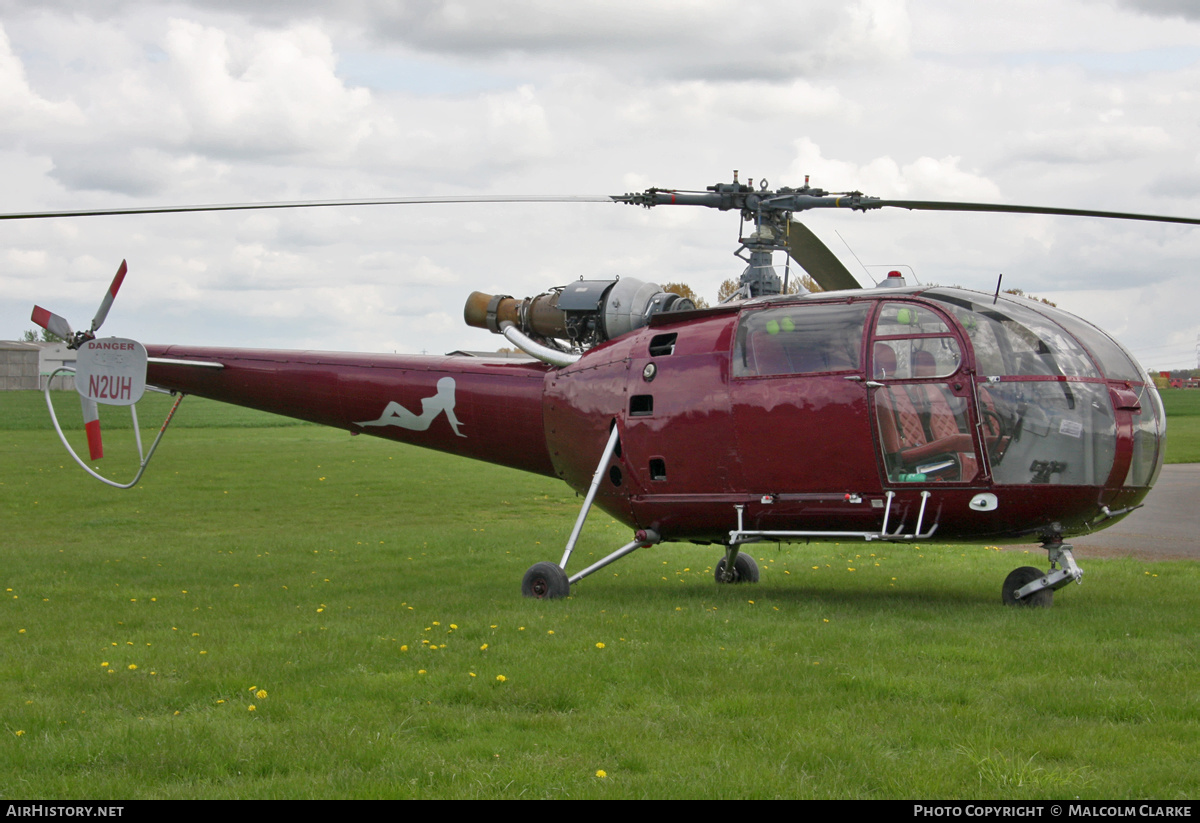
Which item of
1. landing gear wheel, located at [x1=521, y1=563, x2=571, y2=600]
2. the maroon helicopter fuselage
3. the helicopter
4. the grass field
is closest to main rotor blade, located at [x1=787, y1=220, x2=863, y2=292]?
the helicopter

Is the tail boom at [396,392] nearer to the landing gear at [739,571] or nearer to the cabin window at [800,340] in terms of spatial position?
the landing gear at [739,571]

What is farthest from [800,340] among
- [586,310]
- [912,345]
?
[586,310]

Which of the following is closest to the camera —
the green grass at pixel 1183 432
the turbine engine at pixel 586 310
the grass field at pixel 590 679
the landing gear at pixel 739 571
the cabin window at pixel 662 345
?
the grass field at pixel 590 679

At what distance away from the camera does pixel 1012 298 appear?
10469 mm

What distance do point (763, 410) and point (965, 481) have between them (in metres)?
2.02

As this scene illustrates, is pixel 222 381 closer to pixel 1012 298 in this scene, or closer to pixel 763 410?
pixel 763 410

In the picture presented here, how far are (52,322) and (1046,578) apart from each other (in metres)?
12.3

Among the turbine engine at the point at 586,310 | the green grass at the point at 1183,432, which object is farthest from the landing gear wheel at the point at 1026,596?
the green grass at the point at 1183,432

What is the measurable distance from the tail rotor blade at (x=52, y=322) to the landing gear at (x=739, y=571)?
8799 mm

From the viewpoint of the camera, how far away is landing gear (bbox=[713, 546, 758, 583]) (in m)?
12.9

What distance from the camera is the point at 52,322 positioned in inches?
560

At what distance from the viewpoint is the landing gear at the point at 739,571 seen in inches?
508

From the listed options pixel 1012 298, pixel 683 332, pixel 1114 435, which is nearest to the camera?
pixel 1114 435
